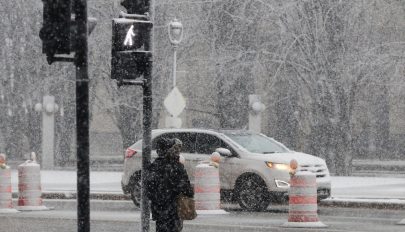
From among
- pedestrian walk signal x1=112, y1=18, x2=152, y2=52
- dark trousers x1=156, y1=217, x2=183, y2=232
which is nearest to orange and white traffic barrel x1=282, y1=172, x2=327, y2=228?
pedestrian walk signal x1=112, y1=18, x2=152, y2=52

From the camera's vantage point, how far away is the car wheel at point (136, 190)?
74.6ft

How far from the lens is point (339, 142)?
35781 mm

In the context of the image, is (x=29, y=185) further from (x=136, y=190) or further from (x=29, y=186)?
(x=136, y=190)

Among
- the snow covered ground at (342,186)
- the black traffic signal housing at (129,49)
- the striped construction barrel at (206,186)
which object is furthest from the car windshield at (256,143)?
the black traffic signal housing at (129,49)

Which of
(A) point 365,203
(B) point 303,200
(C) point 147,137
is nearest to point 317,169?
(A) point 365,203

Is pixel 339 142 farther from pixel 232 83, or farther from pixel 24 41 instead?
pixel 24 41

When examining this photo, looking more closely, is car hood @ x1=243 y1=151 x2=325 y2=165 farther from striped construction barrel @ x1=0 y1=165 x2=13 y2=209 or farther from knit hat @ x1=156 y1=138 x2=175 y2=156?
knit hat @ x1=156 y1=138 x2=175 y2=156

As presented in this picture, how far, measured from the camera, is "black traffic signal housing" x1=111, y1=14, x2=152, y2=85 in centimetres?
1188

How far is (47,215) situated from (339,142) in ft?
53.4

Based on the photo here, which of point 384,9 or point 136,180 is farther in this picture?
point 384,9

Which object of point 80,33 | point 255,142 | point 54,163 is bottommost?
point 54,163

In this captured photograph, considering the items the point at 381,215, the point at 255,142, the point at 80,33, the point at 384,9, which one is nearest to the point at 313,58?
the point at 384,9

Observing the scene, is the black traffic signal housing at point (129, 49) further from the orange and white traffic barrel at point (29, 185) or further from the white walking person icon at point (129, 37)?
the orange and white traffic barrel at point (29, 185)

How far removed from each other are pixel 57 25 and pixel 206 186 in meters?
11.3
